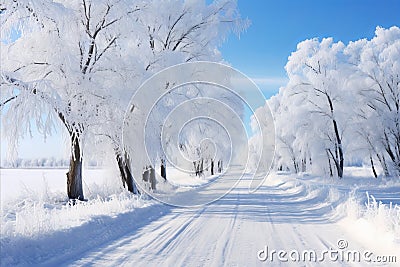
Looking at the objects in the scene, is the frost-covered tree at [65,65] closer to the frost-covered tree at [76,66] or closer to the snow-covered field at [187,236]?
the frost-covered tree at [76,66]

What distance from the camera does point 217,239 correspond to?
24.0 feet

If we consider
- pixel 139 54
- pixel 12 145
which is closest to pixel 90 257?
pixel 12 145

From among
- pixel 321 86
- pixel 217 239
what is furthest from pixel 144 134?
pixel 321 86

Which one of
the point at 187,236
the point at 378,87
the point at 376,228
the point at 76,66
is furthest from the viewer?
the point at 378,87

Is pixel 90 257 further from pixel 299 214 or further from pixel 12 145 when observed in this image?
pixel 299 214

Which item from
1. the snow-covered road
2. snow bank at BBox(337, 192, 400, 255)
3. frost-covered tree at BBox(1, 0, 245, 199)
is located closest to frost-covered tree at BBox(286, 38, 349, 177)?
frost-covered tree at BBox(1, 0, 245, 199)

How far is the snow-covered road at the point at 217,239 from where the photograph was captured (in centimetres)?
575

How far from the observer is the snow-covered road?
5.75 metres

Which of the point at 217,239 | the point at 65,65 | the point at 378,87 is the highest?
the point at 378,87

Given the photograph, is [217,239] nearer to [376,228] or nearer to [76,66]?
[376,228]

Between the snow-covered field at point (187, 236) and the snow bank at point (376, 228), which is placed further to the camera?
the snow bank at point (376, 228)

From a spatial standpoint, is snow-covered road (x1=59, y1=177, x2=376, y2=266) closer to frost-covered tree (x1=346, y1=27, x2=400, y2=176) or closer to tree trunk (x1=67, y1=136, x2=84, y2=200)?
tree trunk (x1=67, y1=136, x2=84, y2=200)

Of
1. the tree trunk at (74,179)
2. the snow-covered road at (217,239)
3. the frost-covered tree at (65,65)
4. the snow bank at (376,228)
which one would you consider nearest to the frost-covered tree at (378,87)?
the snow-covered road at (217,239)

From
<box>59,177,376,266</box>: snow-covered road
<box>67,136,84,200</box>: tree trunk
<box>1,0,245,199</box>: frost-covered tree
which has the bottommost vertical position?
<box>59,177,376,266</box>: snow-covered road
